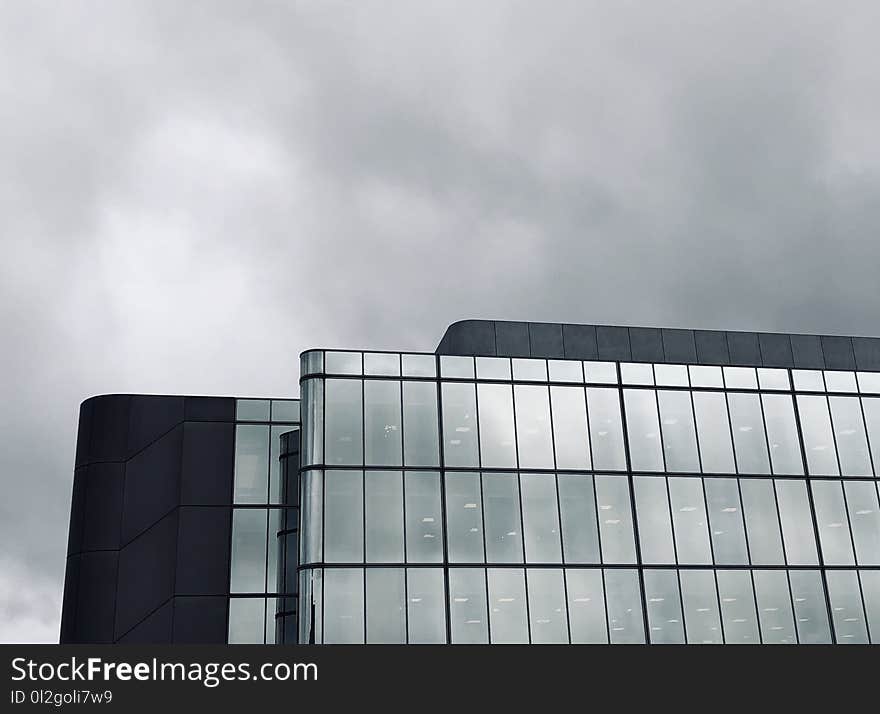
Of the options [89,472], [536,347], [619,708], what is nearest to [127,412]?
[89,472]

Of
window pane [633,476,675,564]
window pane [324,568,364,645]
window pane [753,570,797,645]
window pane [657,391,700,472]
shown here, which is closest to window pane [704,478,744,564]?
window pane [753,570,797,645]

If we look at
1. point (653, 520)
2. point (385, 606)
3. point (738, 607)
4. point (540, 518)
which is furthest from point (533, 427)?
point (738, 607)

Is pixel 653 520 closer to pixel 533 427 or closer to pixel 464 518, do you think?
pixel 533 427

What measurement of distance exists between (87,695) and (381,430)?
1772cm

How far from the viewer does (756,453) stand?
32.4 meters

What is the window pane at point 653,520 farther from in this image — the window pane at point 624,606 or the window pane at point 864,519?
the window pane at point 864,519

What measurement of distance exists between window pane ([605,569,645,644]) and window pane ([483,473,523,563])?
10.3 ft

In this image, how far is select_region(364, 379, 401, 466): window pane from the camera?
29.6 meters

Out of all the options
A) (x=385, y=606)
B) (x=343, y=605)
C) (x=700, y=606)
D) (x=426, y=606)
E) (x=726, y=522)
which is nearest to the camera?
(x=343, y=605)

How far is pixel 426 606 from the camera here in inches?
1101

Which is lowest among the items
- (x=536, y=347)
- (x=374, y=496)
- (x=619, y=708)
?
(x=619, y=708)

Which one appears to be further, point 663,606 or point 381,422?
point 381,422

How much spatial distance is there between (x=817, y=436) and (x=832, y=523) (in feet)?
10.4

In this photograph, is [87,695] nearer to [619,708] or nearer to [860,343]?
[619,708]
